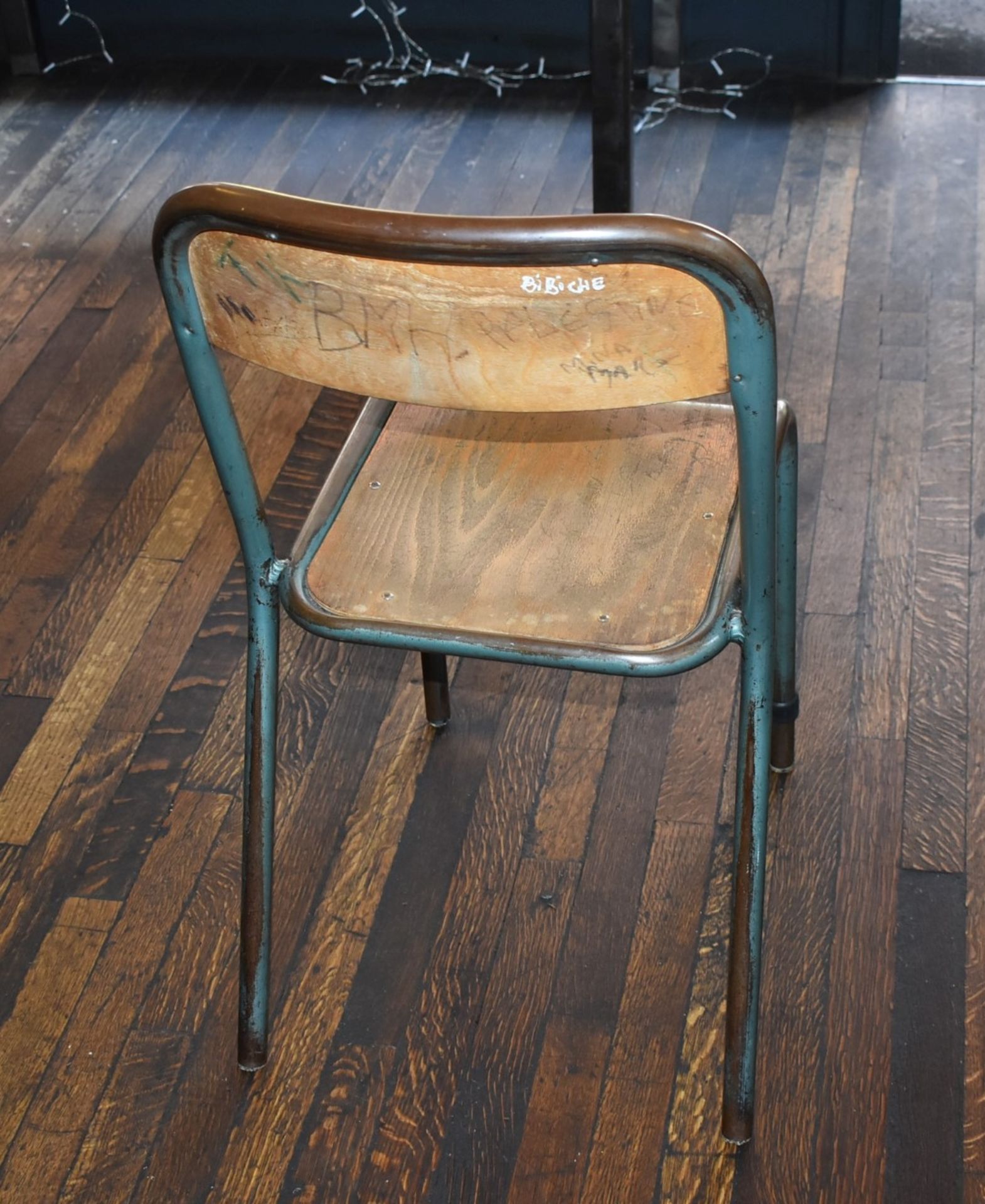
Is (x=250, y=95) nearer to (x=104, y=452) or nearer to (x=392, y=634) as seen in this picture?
(x=104, y=452)

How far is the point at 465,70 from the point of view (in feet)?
10.6

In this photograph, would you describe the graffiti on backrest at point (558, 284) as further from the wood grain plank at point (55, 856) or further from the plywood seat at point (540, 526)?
the wood grain plank at point (55, 856)

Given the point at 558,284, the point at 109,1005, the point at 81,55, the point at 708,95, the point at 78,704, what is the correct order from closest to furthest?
1. the point at 558,284
2. the point at 109,1005
3. the point at 78,704
4. the point at 708,95
5. the point at 81,55

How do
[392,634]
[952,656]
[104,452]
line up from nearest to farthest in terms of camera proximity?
1. [392,634]
2. [952,656]
3. [104,452]

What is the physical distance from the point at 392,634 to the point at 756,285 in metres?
0.41

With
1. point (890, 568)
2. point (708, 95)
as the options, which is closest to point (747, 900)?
point (890, 568)

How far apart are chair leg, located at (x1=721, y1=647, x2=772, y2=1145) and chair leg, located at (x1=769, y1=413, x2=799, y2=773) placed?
0.16 metres

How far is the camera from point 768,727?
4.10 ft

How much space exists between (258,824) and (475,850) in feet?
1.18

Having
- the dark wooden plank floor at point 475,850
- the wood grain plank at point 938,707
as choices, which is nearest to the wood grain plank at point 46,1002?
the dark wooden plank floor at point 475,850

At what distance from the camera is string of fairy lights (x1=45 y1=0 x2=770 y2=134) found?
122 inches

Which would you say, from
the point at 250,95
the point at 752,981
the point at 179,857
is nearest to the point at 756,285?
the point at 752,981

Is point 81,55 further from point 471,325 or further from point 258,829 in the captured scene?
point 471,325

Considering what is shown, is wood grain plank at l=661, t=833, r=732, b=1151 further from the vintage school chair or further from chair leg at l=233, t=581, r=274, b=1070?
chair leg at l=233, t=581, r=274, b=1070
